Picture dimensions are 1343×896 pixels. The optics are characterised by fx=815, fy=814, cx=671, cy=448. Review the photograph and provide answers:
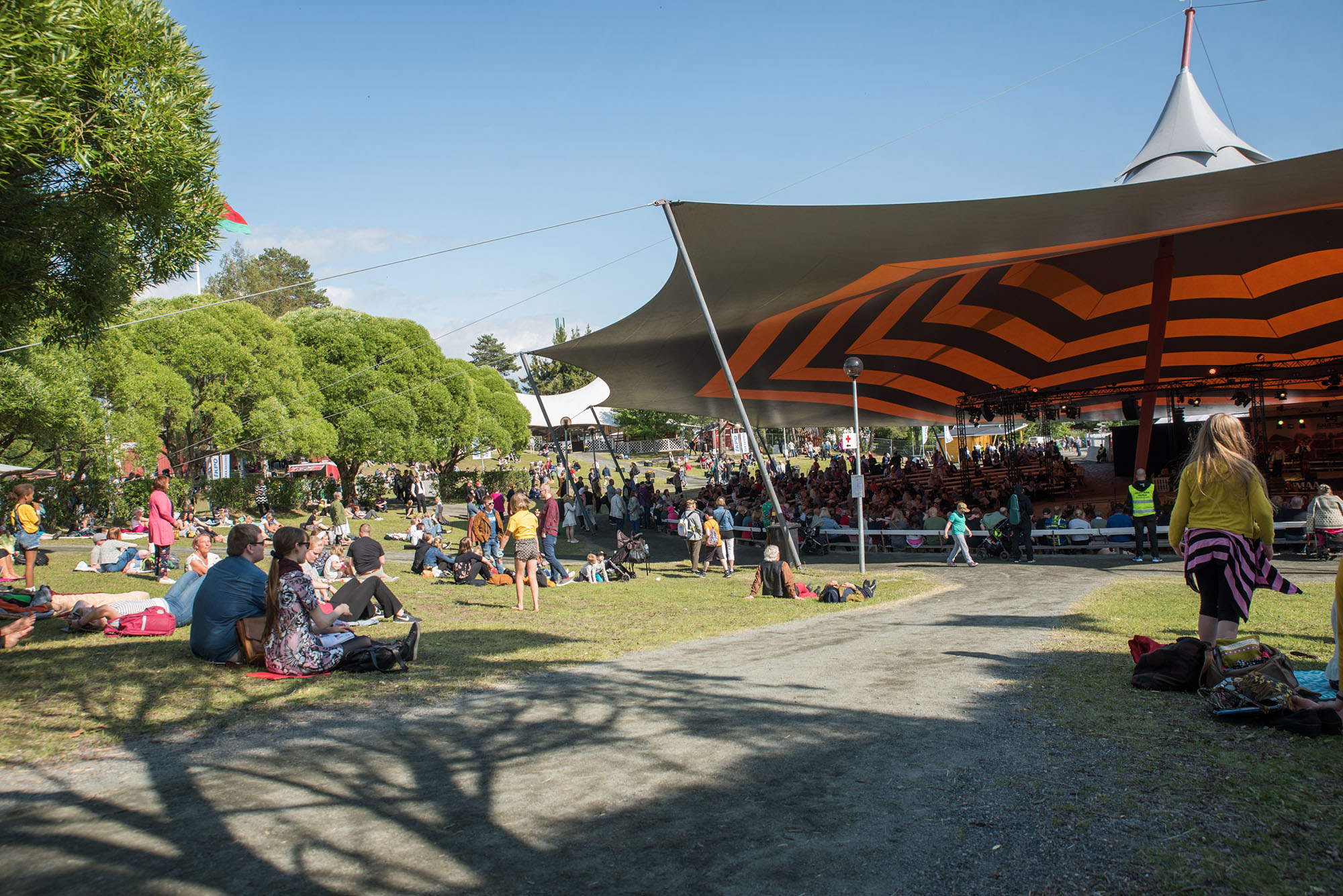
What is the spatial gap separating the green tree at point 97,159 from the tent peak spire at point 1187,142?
62.1ft

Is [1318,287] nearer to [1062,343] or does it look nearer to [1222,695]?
[1062,343]

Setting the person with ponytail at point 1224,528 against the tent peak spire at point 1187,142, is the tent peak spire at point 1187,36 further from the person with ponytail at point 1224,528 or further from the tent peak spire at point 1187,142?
the person with ponytail at point 1224,528

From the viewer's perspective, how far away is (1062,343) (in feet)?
66.2

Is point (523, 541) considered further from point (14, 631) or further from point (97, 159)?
point (97, 159)

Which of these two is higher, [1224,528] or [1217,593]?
[1224,528]

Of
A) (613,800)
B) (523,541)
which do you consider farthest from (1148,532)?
(613,800)

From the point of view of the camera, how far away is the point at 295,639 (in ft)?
20.1

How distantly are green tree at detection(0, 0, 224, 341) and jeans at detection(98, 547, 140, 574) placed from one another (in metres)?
8.65

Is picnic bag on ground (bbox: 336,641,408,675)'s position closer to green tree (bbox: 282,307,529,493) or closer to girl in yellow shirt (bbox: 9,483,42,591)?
girl in yellow shirt (bbox: 9,483,42,591)

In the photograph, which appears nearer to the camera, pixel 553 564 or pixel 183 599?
pixel 183 599

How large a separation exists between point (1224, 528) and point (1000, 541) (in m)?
10.8

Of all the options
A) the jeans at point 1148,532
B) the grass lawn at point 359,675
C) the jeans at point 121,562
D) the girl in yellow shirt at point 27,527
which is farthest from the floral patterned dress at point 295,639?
the jeans at point 1148,532

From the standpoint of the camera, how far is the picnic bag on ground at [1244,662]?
400 cm

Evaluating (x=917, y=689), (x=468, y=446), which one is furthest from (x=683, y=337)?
(x=468, y=446)
